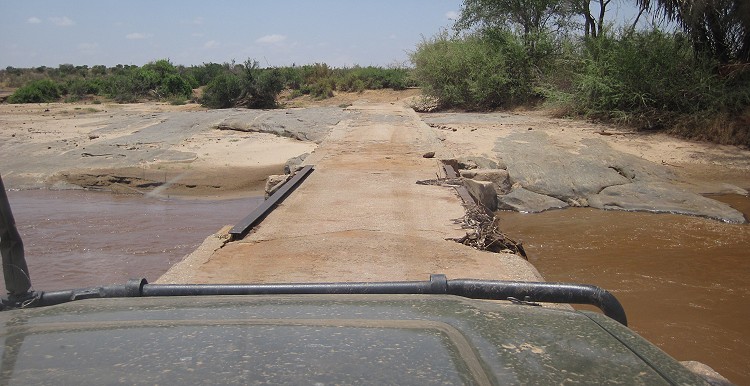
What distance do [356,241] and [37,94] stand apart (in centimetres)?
3128

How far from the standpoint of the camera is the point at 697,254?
788 cm

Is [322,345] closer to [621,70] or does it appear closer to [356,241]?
[356,241]

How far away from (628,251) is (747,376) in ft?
10.9

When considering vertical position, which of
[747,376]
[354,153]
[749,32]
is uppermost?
[749,32]

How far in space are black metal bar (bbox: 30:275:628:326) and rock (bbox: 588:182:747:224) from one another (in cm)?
844

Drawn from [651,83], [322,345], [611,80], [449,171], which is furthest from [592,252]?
[611,80]

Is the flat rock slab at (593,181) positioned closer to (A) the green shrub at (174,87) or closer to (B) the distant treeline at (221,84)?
(B) the distant treeline at (221,84)

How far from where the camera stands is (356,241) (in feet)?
18.3

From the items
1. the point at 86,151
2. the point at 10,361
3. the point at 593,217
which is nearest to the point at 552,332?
the point at 10,361

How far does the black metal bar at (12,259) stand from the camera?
1946 mm

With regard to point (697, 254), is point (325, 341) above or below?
above

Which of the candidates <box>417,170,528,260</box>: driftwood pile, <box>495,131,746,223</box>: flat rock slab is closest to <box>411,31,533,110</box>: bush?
<box>495,131,746,223</box>: flat rock slab

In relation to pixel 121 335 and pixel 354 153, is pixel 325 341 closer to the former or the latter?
pixel 121 335

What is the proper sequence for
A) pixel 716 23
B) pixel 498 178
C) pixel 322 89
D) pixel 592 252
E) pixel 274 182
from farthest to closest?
pixel 322 89
pixel 716 23
pixel 498 178
pixel 274 182
pixel 592 252
